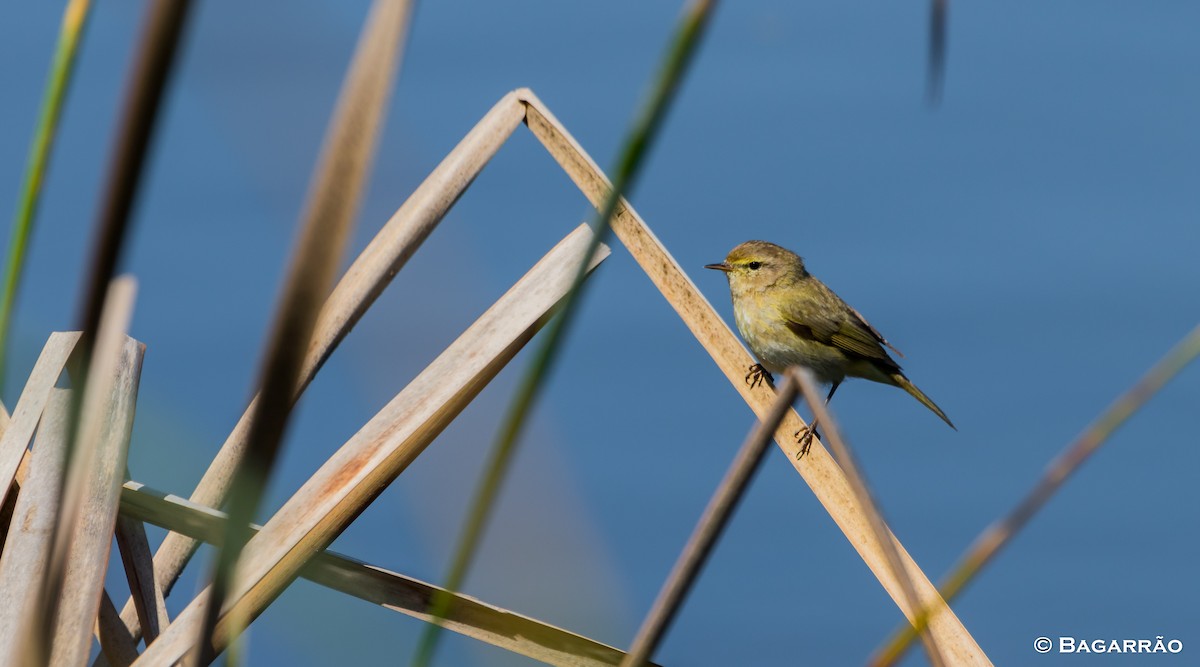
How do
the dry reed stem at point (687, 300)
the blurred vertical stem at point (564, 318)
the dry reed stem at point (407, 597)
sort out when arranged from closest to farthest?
the blurred vertical stem at point (564, 318) < the dry reed stem at point (407, 597) < the dry reed stem at point (687, 300)

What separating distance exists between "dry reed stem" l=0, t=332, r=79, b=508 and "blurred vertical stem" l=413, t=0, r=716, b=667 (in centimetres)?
114

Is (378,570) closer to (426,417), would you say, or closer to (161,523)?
(426,417)

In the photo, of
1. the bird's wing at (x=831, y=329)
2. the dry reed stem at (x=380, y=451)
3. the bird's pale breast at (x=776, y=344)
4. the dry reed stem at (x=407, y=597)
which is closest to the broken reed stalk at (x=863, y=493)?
the dry reed stem at (x=380, y=451)

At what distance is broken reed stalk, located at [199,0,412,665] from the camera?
32.8 inches

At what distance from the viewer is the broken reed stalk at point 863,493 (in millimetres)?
1428

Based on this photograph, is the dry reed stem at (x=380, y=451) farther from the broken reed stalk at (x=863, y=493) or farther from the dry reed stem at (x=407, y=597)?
the broken reed stalk at (x=863, y=493)

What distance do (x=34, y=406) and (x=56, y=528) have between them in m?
1.06

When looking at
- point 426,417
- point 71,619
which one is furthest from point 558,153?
point 71,619

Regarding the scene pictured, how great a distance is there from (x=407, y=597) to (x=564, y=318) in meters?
1.20

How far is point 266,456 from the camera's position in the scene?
2.84 feet

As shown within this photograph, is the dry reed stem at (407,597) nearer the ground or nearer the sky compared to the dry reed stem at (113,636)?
nearer the sky

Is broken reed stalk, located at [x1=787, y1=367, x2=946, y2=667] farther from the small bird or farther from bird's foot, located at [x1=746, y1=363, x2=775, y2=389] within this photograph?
the small bird

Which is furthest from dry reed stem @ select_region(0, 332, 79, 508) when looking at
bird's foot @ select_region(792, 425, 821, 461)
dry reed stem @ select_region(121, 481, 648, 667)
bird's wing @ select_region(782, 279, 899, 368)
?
bird's wing @ select_region(782, 279, 899, 368)

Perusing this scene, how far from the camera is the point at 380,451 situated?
203 centimetres
